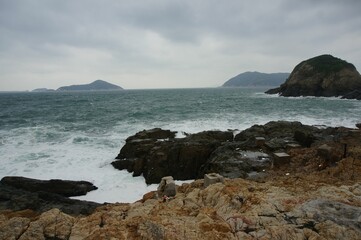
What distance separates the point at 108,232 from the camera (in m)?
6.34

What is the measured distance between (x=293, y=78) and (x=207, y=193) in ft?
347

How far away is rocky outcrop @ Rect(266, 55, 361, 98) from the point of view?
89500mm

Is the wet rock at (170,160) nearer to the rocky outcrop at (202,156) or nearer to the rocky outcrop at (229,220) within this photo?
the rocky outcrop at (202,156)

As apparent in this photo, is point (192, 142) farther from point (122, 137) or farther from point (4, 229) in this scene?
point (4, 229)

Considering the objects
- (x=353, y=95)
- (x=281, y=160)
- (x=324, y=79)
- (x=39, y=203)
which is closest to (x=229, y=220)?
Result: (x=281, y=160)

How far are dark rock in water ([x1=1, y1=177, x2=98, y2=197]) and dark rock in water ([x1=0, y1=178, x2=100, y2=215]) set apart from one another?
2.07m

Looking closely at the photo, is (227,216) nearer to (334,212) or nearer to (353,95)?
(334,212)

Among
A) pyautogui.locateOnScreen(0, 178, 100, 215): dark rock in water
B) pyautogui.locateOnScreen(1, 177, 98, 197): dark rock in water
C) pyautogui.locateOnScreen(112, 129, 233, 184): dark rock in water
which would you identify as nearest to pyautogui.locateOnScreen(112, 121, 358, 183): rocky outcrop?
pyautogui.locateOnScreen(112, 129, 233, 184): dark rock in water

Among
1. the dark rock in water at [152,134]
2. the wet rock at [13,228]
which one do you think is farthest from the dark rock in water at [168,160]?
the wet rock at [13,228]

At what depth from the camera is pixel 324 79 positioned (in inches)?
3661

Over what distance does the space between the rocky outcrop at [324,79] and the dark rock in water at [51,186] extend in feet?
280

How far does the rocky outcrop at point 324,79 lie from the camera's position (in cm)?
→ 8950

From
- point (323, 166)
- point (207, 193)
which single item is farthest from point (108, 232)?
point (323, 166)

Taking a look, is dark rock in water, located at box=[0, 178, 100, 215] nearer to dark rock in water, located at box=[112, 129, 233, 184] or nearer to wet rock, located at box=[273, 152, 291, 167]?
dark rock in water, located at box=[112, 129, 233, 184]
